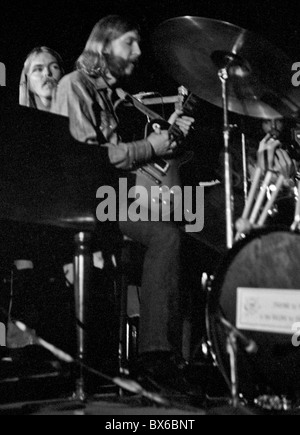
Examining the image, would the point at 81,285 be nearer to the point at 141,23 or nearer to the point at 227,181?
the point at 227,181

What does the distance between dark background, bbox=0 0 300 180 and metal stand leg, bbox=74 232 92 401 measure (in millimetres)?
1220

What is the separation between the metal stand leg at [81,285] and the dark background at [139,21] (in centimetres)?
122

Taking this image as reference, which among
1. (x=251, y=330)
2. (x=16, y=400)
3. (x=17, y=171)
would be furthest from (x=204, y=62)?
(x=16, y=400)

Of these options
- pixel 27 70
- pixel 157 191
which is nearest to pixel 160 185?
pixel 157 191

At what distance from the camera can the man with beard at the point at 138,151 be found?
5.60 feet

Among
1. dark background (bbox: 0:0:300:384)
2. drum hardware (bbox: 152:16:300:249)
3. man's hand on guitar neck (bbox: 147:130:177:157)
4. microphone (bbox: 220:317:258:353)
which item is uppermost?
dark background (bbox: 0:0:300:384)

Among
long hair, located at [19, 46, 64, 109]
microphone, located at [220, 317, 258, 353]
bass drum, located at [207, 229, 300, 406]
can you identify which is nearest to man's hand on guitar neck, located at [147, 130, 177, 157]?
bass drum, located at [207, 229, 300, 406]

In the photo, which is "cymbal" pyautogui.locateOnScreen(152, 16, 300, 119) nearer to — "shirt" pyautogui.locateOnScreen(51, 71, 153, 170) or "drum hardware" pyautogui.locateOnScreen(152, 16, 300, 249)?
"drum hardware" pyautogui.locateOnScreen(152, 16, 300, 249)

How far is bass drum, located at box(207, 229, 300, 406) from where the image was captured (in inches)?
62.7

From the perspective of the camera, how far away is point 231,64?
6.59ft

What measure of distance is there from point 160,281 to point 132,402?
1.25 feet

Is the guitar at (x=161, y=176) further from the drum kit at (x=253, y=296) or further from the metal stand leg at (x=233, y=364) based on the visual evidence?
the metal stand leg at (x=233, y=364)
